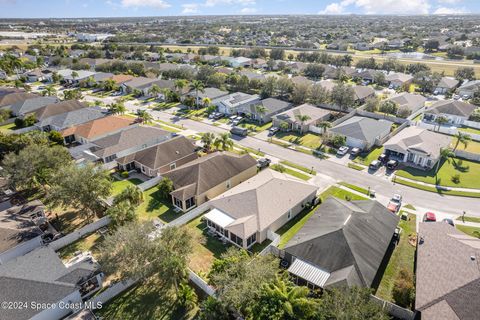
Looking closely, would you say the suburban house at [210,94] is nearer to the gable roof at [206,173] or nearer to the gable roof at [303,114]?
the gable roof at [303,114]

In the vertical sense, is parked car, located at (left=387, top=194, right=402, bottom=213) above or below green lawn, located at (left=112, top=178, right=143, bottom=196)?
below

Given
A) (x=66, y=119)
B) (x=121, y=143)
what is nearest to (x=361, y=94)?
(x=121, y=143)

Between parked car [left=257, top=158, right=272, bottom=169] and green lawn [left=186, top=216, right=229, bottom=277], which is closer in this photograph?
green lawn [left=186, top=216, right=229, bottom=277]

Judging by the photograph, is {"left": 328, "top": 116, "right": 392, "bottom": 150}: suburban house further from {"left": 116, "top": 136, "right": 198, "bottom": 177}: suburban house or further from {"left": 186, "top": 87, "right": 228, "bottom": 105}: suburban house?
{"left": 186, "top": 87, "right": 228, "bottom": 105}: suburban house

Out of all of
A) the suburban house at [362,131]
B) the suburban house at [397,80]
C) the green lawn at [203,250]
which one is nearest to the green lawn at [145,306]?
the green lawn at [203,250]

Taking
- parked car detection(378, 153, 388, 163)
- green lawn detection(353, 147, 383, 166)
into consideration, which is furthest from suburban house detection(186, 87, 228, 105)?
parked car detection(378, 153, 388, 163)

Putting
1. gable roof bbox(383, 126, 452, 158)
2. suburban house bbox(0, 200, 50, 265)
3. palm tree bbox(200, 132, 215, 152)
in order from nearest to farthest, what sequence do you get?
suburban house bbox(0, 200, 50, 265) → gable roof bbox(383, 126, 452, 158) → palm tree bbox(200, 132, 215, 152)

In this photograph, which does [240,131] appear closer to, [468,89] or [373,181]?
[373,181]
